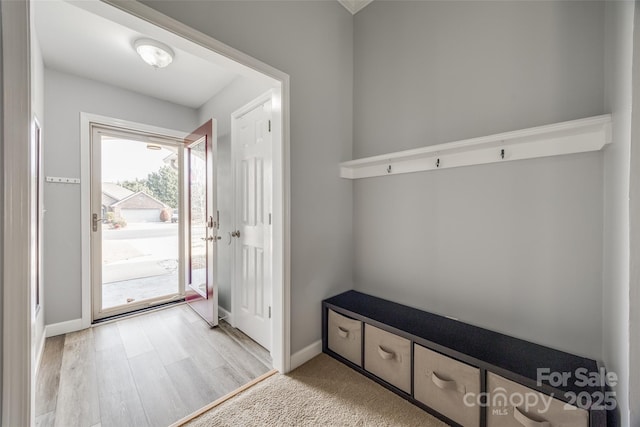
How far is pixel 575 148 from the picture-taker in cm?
127

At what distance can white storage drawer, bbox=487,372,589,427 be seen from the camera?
1.05 meters

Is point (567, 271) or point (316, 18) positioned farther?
point (316, 18)

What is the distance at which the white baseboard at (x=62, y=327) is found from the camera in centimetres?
242

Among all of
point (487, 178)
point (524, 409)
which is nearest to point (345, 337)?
point (524, 409)

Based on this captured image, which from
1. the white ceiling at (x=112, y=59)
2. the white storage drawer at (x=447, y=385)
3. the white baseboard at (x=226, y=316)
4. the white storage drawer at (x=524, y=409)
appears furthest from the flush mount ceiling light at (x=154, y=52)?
the white storage drawer at (x=524, y=409)

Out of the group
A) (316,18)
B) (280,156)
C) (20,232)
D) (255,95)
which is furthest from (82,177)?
(316,18)

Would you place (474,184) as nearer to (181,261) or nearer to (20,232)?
(20,232)

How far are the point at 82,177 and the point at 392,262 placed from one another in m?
3.21

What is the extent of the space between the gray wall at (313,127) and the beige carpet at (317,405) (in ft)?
1.02

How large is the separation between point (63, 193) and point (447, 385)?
365 centimetres

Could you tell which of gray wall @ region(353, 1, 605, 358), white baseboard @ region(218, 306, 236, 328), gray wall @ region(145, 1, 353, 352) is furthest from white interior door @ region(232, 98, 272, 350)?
gray wall @ region(353, 1, 605, 358)

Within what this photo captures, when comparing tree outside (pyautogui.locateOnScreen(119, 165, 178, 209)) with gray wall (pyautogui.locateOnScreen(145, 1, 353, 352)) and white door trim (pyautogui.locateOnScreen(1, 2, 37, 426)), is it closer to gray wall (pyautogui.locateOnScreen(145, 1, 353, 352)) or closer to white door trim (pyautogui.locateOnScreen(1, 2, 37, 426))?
gray wall (pyautogui.locateOnScreen(145, 1, 353, 352))

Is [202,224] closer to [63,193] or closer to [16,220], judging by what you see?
[63,193]

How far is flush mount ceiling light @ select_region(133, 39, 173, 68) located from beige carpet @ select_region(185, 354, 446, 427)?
2750 mm
